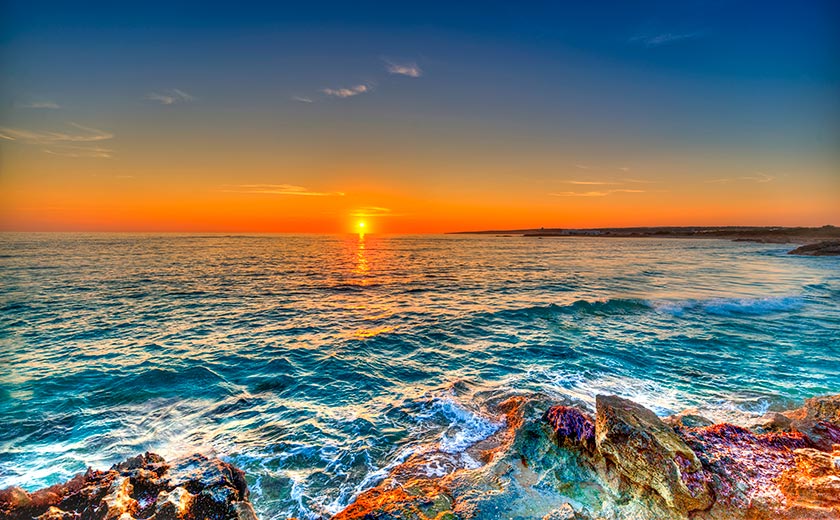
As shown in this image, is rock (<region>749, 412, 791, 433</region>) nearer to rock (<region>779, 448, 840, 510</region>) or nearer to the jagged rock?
rock (<region>779, 448, 840, 510</region>)

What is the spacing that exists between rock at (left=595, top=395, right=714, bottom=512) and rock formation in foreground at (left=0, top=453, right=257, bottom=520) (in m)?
5.85

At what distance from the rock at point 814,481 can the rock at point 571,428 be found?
2551 mm

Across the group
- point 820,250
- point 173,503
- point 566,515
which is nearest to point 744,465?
point 566,515

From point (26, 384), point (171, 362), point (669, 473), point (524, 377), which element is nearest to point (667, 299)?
point (524, 377)

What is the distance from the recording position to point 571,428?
635 cm

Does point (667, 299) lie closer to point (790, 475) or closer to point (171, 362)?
point (790, 475)

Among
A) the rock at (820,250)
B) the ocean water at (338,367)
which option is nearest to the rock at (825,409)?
the ocean water at (338,367)

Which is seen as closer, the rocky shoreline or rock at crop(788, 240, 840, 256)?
the rocky shoreline

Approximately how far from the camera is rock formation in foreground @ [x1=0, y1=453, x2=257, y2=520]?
15.5 feet

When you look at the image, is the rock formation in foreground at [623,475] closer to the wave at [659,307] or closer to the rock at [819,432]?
the rock at [819,432]

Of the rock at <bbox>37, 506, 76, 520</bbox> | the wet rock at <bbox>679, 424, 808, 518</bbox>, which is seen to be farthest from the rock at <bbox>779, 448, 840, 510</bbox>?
the rock at <bbox>37, 506, 76, 520</bbox>

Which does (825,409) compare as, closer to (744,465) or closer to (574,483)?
(744,465)

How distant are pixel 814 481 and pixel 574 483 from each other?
325 cm

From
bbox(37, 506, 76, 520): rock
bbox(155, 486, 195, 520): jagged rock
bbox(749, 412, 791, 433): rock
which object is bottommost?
bbox(749, 412, 791, 433): rock
